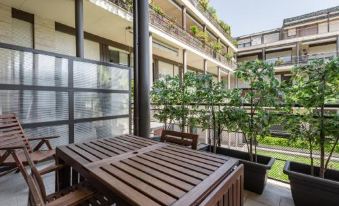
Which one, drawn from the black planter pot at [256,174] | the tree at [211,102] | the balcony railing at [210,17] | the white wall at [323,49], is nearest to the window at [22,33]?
the tree at [211,102]

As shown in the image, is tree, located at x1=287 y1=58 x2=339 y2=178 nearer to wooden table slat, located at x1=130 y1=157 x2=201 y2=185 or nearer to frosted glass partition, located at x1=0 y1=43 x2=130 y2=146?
wooden table slat, located at x1=130 y1=157 x2=201 y2=185

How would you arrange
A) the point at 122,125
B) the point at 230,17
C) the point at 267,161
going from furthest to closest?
the point at 230,17
the point at 122,125
the point at 267,161

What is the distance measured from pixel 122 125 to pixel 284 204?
3411 millimetres

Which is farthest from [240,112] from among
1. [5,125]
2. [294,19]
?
[294,19]

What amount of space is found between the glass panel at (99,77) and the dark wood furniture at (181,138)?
7.52ft

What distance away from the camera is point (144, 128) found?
12.2 feet

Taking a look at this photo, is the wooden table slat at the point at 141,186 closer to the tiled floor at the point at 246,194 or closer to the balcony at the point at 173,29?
the tiled floor at the point at 246,194

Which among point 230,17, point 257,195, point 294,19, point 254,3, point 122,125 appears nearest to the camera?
point 257,195

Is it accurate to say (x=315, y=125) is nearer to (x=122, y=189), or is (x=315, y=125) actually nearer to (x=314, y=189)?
(x=314, y=189)

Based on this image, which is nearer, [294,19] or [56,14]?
[56,14]

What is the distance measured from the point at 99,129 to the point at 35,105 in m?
1.27

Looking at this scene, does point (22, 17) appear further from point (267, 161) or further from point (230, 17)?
point (230, 17)

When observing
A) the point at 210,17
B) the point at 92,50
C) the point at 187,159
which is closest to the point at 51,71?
the point at 187,159

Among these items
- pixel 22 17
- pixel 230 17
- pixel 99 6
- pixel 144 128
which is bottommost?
pixel 144 128
